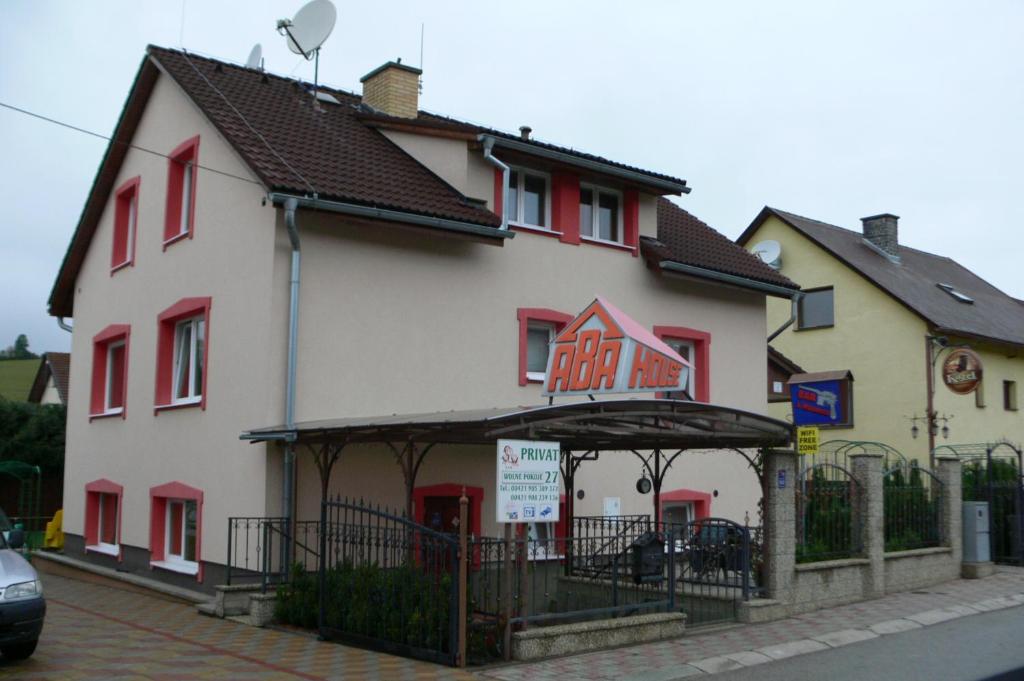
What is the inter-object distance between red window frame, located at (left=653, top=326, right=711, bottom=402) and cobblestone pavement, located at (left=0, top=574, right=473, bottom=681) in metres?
8.98

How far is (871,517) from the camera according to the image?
586 inches

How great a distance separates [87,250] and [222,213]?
24.0ft

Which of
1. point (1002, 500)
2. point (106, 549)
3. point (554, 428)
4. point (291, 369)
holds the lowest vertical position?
point (106, 549)

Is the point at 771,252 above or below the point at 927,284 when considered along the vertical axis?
above

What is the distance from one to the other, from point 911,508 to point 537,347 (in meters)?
6.61

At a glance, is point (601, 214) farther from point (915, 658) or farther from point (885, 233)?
point (885, 233)

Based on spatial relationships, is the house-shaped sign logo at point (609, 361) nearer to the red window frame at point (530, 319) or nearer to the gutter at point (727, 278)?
the red window frame at point (530, 319)

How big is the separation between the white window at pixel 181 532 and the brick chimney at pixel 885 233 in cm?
2383

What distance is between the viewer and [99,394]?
1939cm

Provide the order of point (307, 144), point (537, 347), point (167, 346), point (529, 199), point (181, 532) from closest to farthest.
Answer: point (307, 144) → point (181, 532) → point (167, 346) → point (537, 347) → point (529, 199)

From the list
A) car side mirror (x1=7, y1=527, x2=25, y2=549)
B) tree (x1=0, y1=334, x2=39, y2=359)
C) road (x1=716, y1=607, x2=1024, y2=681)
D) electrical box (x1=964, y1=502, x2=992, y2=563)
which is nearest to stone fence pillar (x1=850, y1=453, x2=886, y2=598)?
road (x1=716, y1=607, x2=1024, y2=681)

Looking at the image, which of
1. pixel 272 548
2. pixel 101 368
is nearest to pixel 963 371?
pixel 272 548

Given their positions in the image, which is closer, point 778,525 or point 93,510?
point 778,525

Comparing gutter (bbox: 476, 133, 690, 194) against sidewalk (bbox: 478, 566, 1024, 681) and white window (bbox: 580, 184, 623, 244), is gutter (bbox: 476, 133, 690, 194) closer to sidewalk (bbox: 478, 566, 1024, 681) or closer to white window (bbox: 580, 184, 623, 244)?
white window (bbox: 580, 184, 623, 244)
